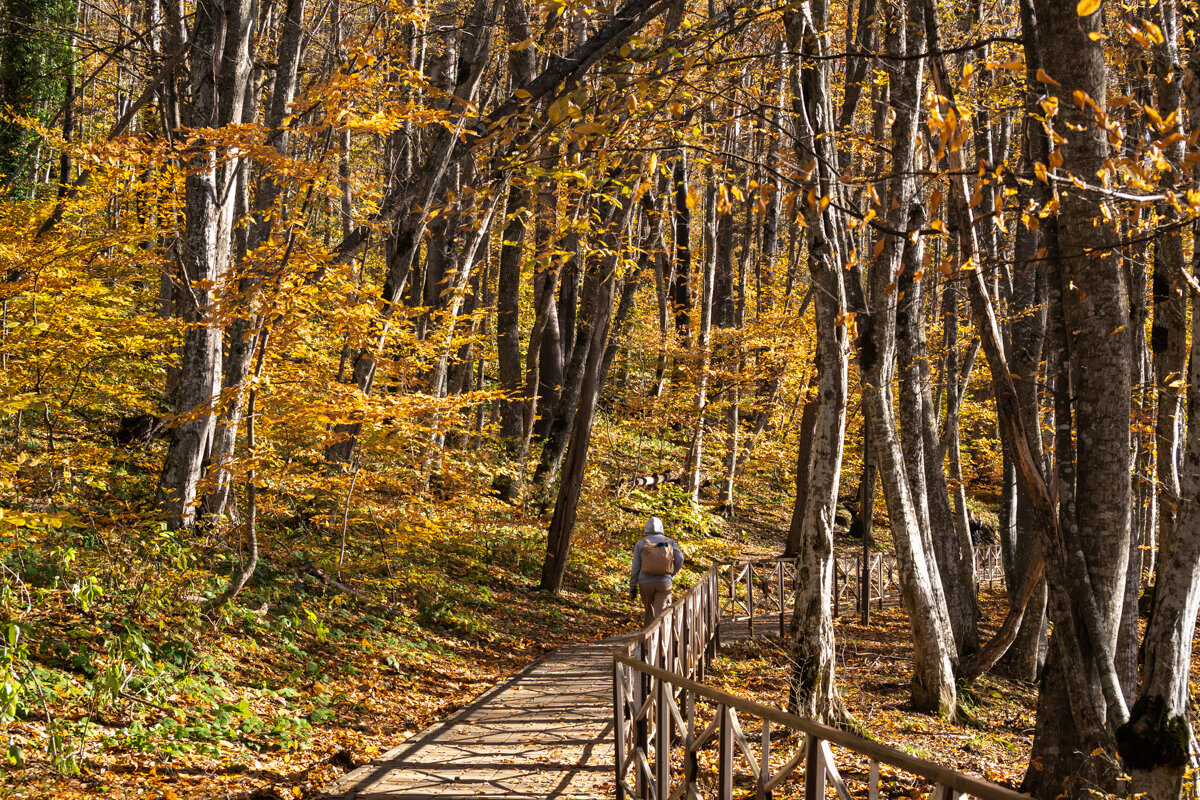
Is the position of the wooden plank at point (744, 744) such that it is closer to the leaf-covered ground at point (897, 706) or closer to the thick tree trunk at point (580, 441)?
the leaf-covered ground at point (897, 706)

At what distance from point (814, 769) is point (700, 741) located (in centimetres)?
114

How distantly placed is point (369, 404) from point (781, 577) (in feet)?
26.6

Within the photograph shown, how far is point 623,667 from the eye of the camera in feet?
17.1

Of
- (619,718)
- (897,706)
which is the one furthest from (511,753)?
(897,706)

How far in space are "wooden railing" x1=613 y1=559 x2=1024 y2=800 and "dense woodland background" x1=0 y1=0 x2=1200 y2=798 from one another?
1.14m

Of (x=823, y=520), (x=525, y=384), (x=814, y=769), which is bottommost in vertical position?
(x=814, y=769)

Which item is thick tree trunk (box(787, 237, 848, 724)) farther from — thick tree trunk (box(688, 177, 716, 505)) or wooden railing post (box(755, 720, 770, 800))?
thick tree trunk (box(688, 177, 716, 505))

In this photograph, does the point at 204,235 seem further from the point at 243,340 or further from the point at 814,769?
the point at 814,769

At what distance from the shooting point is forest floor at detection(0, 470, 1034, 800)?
503 centimetres

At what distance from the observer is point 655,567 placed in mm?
8758

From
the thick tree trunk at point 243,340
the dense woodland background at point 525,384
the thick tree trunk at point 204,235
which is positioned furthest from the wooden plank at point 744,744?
the thick tree trunk at point 204,235

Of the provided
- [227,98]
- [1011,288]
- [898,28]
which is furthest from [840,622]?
[227,98]

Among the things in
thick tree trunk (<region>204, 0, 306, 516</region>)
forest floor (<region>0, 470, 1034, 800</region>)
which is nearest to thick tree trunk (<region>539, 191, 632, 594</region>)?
forest floor (<region>0, 470, 1034, 800</region>)

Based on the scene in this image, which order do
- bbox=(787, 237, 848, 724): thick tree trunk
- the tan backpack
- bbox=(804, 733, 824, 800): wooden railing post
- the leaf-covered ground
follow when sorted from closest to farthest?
bbox=(804, 733, 824, 800): wooden railing post, the leaf-covered ground, bbox=(787, 237, 848, 724): thick tree trunk, the tan backpack
